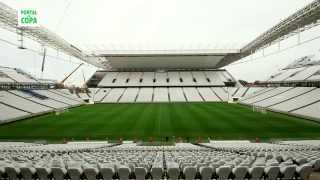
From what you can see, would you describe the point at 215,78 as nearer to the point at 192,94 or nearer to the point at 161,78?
the point at 161,78

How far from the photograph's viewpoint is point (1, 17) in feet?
109

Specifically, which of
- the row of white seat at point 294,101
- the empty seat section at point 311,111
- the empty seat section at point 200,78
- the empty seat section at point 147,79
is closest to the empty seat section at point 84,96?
the empty seat section at point 147,79

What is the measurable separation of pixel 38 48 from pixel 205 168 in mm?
47050

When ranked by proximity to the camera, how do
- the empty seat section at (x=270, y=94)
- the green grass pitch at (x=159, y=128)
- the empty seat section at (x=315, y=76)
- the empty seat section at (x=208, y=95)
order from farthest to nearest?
the empty seat section at (x=208, y=95), the empty seat section at (x=270, y=94), the empty seat section at (x=315, y=76), the green grass pitch at (x=159, y=128)

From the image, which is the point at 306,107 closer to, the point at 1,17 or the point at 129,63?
the point at 1,17

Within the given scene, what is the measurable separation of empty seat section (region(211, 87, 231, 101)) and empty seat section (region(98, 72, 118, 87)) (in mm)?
24385

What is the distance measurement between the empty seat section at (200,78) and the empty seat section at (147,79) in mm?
10523

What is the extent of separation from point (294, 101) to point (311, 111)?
7397 millimetres

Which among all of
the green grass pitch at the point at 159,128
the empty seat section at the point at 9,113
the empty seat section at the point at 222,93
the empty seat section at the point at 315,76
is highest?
the empty seat section at the point at 315,76

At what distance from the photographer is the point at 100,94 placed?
74438mm

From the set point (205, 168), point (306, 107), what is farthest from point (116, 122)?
point (205, 168)

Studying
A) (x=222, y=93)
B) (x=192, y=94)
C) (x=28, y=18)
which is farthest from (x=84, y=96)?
(x=28, y=18)

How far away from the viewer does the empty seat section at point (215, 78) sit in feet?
269

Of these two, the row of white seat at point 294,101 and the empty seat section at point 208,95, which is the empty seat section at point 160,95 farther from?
the row of white seat at point 294,101
